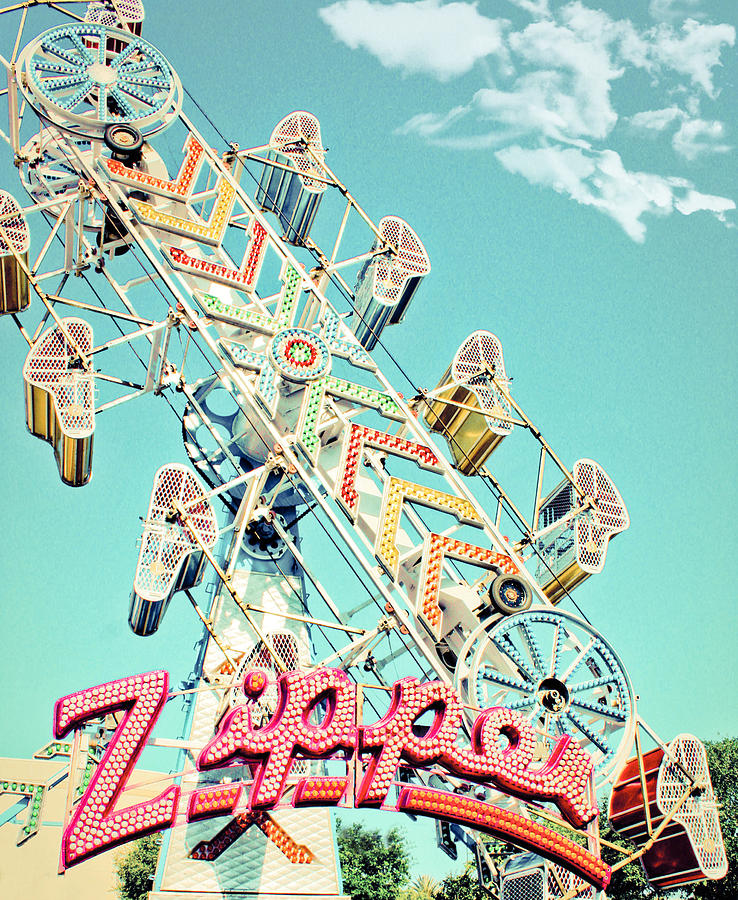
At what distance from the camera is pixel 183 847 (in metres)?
14.8

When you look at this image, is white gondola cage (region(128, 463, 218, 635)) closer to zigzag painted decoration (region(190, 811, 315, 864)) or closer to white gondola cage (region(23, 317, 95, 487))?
white gondola cage (region(23, 317, 95, 487))

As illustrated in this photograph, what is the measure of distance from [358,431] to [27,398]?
534 cm

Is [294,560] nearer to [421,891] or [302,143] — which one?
[302,143]

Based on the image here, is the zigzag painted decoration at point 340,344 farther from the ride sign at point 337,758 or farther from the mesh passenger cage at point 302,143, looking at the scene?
the ride sign at point 337,758

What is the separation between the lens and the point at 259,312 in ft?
58.4

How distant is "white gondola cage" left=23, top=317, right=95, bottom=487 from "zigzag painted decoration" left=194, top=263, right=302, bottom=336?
2.17 m

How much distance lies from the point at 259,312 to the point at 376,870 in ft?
84.5

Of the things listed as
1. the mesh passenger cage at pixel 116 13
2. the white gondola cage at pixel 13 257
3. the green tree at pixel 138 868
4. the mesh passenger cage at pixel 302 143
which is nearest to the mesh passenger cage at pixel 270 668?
the white gondola cage at pixel 13 257

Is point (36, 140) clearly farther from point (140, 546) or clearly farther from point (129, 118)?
point (140, 546)

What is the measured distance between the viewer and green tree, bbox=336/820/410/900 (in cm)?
3509

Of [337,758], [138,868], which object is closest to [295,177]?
[337,758]

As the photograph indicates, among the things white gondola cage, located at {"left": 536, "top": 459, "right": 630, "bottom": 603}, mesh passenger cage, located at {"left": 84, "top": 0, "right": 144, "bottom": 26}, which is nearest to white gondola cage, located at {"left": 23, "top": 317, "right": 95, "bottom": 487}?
mesh passenger cage, located at {"left": 84, "top": 0, "right": 144, "bottom": 26}

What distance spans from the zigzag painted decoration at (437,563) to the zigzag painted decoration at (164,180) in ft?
27.0

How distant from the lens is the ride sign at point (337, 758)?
11383 mm
